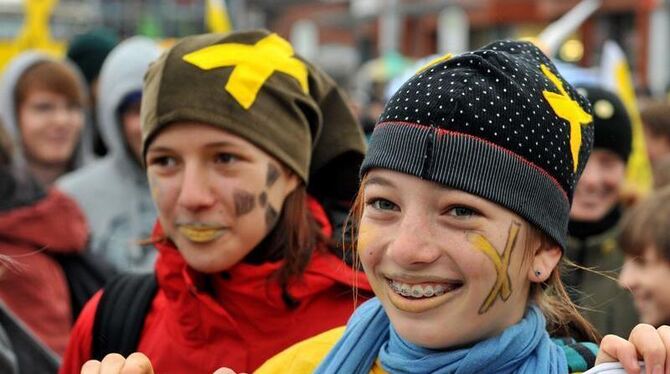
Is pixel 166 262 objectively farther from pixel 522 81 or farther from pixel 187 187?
pixel 522 81

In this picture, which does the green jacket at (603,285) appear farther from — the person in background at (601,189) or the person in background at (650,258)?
the person in background at (650,258)

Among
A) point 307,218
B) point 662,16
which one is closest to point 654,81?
point 662,16

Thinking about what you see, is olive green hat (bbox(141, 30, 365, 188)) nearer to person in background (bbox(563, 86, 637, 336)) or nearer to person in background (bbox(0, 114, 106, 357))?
person in background (bbox(0, 114, 106, 357))

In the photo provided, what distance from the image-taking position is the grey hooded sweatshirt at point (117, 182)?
4.64 m

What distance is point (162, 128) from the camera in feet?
8.86

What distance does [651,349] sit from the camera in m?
1.76

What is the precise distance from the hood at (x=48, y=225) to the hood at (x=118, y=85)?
3.11ft

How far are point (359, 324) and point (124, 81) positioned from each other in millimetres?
3021

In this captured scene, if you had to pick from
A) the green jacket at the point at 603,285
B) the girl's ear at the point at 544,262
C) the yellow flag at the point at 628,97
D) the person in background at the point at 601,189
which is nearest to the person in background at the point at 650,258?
the green jacket at the point at 603,285

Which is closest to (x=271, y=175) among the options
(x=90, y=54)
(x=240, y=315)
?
(x=240, y=315)

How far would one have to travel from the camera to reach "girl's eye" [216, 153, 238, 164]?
271 cm

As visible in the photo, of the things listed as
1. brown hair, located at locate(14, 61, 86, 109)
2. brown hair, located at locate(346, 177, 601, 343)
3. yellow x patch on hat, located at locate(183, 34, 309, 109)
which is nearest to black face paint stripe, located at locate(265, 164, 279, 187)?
yellow x patch on hat, located at locate(183, 34, 309, 109)

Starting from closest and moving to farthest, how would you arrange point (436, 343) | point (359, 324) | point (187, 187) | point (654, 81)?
point (436, 343)
point (359, 324)
point (187, 187)
point (654, 81)

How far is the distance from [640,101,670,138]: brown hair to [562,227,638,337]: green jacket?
5.50 feet
